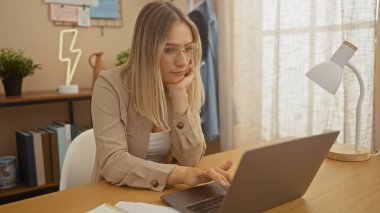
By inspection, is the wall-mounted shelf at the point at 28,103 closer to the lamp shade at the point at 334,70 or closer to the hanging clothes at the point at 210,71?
the hanging clothes at the point at 210,71

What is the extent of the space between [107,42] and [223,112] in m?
1.04

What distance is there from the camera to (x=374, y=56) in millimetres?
1915

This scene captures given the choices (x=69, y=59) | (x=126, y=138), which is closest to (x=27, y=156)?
(x=69, y=59)

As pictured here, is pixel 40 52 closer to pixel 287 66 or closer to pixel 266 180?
pixel 287 66

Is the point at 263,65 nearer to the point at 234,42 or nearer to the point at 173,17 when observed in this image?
the point at 234,42

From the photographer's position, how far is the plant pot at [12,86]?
212cm

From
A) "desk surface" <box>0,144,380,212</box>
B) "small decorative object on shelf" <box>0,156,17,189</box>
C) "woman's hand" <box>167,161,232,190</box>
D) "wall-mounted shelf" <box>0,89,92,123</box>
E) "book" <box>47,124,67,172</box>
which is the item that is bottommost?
"small decorative object on shelf" <box>0,156,17,189</box>

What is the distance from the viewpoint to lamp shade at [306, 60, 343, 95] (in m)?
1.21

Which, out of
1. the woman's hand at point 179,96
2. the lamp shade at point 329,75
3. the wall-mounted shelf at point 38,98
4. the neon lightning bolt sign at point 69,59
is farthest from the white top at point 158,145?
the neon lightning bolt sign at point 69,59

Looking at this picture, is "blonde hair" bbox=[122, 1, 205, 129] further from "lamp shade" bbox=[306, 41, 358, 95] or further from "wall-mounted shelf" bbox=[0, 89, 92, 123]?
"wall-mounted shelf" bbox=[0, 89, 92, 123]

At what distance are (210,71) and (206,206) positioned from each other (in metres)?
1.92

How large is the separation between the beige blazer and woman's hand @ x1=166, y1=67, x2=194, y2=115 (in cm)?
2

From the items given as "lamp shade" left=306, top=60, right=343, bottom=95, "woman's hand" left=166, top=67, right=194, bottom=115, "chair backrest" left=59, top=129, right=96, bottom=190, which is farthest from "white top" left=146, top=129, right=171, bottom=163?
"lamp shade" left=306, top=60, right=343, bottom=95

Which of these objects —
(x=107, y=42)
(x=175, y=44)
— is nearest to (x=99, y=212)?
(x=175, y=44)
